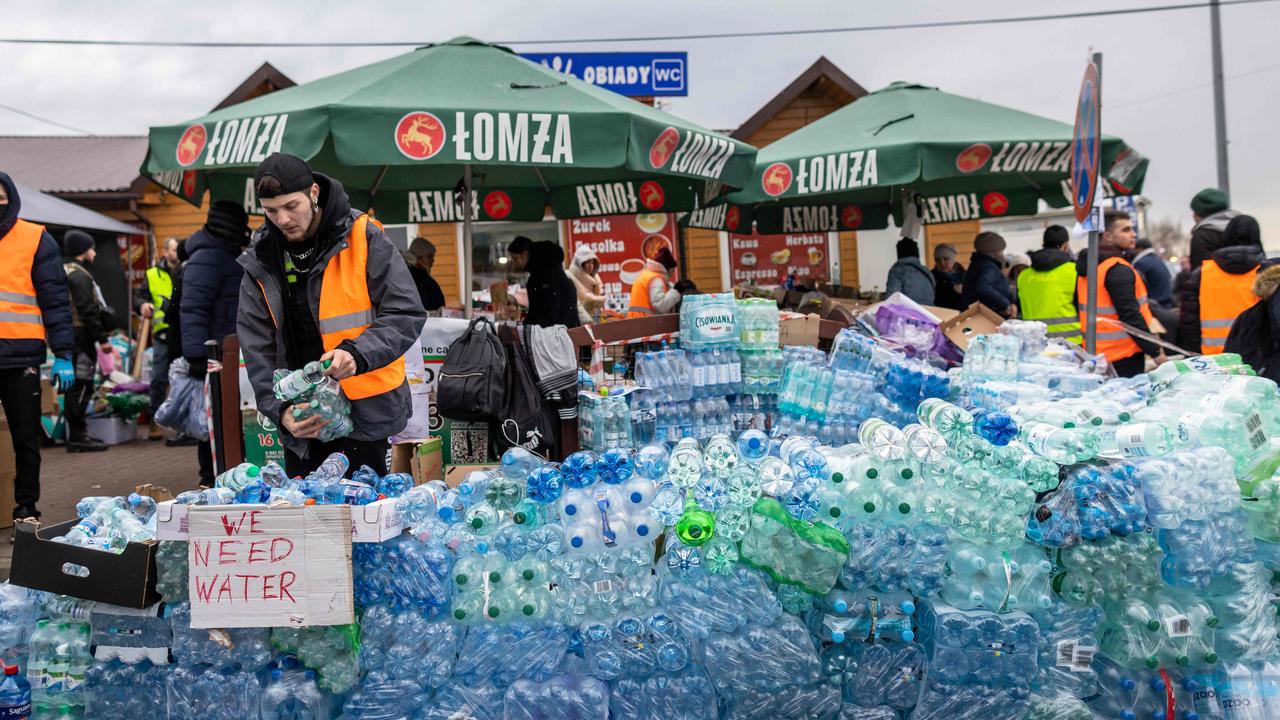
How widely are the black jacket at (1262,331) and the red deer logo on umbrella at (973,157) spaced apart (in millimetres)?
2507

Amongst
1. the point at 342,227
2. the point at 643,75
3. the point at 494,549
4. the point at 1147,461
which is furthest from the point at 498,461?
the point at 643,75

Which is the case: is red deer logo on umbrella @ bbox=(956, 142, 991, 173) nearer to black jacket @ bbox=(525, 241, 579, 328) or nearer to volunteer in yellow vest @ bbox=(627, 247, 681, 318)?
volunteer in yellow vest @ bbox=(627, 247, 681, 318)

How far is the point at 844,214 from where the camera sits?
39.3ft

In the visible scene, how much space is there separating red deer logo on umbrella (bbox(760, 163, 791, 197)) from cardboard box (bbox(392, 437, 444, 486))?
3.94 m

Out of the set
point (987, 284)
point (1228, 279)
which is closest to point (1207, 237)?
point (1228, 279)

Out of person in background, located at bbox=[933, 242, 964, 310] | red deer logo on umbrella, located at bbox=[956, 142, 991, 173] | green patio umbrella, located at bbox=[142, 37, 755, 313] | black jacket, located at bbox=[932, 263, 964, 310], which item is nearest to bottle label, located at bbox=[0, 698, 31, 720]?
green patio umbrella, located at bbox=[142, 37, 755, 313]

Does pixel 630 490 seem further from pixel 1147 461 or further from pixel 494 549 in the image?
pixel 1147 461

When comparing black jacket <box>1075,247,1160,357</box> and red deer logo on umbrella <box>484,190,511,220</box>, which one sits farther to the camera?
red deer logo on umbrella <box>484,190,511,220</box>

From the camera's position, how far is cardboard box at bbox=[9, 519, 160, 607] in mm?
3070

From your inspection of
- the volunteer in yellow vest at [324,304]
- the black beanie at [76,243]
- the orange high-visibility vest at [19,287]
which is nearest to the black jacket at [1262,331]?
the volunteer in yellow vest at [324,304]

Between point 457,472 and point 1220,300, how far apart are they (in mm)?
5158

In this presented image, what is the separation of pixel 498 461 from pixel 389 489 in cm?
215

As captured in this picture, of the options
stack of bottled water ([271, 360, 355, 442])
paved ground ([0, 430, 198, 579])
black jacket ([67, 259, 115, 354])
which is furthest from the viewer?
black jacket ([67, 259, 115, 354])

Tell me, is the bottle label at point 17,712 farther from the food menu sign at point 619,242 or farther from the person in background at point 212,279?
the food menu sign at point 619,242
